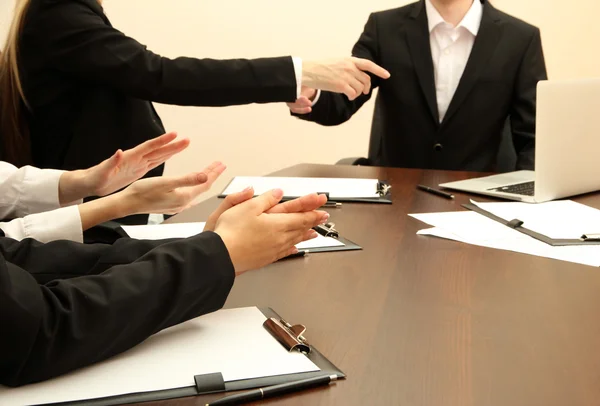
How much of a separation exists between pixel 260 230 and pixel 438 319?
23 cm

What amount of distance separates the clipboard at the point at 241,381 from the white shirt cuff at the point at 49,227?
51 cm

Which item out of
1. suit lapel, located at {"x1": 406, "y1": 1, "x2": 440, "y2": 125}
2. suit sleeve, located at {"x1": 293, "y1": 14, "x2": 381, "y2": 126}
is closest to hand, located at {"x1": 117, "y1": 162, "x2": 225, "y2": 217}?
suit sleeve, located at {"x1": 293, "y1": 14, "x2": 381, "y2": 126}

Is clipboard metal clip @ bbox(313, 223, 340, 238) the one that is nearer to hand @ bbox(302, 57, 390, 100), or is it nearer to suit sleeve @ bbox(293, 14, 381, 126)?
hand @ bbox(302, 57, 390, 100)

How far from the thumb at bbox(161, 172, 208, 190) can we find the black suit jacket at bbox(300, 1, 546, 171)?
0.95m

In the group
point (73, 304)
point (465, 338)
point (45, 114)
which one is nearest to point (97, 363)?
point (73, 304)

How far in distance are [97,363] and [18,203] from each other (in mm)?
772

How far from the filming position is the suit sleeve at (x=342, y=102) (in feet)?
6.61

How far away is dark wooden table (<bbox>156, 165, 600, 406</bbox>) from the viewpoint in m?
0.56

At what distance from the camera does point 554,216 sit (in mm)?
1214

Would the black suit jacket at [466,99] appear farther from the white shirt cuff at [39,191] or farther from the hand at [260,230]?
the hand at [260,230]

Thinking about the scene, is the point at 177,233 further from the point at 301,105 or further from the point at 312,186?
the point at 301,105

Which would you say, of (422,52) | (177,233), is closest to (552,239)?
(177,233)

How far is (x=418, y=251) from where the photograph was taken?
3.26ft

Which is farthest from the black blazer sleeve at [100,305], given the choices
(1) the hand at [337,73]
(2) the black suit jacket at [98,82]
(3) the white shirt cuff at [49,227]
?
(1) the hand at [337,73]
